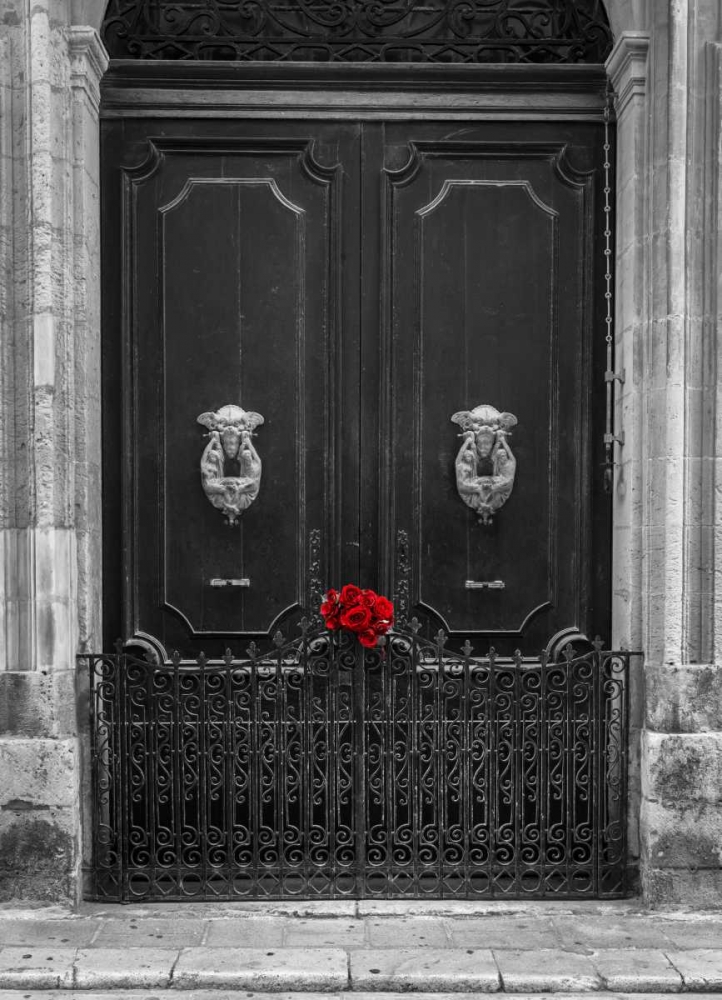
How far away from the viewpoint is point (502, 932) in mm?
5461

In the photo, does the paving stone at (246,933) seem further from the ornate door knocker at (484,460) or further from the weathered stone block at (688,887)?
the ornate door knocker at (484,460)

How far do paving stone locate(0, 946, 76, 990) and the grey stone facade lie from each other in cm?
45

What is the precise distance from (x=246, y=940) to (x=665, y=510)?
2770mm

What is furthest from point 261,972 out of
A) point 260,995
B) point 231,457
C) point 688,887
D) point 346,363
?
point 346,363

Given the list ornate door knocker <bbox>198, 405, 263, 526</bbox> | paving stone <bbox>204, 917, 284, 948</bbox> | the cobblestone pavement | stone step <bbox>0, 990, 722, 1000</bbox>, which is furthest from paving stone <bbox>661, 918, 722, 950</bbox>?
ornate door knocker <bbox>198, 405, 263, 526</bbox>

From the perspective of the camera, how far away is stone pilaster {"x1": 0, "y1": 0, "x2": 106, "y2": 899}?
558 centimetres

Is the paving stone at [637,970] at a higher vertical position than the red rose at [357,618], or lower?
lower

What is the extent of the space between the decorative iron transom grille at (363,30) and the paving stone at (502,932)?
14.1ft

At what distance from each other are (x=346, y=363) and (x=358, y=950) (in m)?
2.86

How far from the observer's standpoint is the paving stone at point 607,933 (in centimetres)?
530

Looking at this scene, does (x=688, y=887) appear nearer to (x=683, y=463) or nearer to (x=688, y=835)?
(x=688, y=835)

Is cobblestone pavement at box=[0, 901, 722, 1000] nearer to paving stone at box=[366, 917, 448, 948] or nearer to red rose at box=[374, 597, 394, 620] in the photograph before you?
paving stone at box=[366, 917, 448, 948]

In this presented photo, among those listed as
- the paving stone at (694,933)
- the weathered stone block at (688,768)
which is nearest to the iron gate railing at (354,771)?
the weathered stone block at (688,768)

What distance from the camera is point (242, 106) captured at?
6199mm
